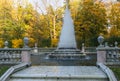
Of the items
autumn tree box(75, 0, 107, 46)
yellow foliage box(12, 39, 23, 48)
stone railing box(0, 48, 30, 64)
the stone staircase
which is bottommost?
the stone staircase

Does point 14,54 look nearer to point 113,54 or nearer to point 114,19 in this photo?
point 113,54

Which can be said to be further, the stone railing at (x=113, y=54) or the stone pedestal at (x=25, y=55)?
the stone pedestal at (x=25, y=55)

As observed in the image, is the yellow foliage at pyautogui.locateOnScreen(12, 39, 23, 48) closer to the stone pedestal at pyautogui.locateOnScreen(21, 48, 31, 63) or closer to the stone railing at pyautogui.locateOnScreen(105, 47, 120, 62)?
the stone pedestal at pyautogui.locateOnScreen(21, 48, 31, 63)

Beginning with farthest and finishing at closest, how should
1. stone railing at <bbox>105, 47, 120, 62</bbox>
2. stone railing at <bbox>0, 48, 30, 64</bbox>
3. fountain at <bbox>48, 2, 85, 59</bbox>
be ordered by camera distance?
A: fountain at <bbox>48, 2, 85, 59</bbox>
stone railing at <bbox>0, 48, 30, 64</bbox>
stone railing at <bbox>105, 47, 120, 62</bbox>

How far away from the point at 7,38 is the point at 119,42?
16678 millimetres

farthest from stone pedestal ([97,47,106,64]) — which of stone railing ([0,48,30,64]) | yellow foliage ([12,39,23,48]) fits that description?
yellow foliage ([12,39,23,48])

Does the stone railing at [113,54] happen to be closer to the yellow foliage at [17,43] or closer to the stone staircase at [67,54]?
the stone staircase at [67,54]

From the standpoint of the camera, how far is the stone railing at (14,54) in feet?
52.1

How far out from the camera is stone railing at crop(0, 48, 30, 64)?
1588 centimetres

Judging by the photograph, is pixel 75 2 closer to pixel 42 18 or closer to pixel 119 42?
pixel 42 18

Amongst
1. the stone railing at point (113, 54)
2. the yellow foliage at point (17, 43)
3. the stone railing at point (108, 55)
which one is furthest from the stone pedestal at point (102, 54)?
the yellow foliage at point (17, 43)

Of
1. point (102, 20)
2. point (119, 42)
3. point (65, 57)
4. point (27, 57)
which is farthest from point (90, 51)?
point (27, 57)

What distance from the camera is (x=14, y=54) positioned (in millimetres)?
16156

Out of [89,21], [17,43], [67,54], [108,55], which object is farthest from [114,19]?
[108,55]
